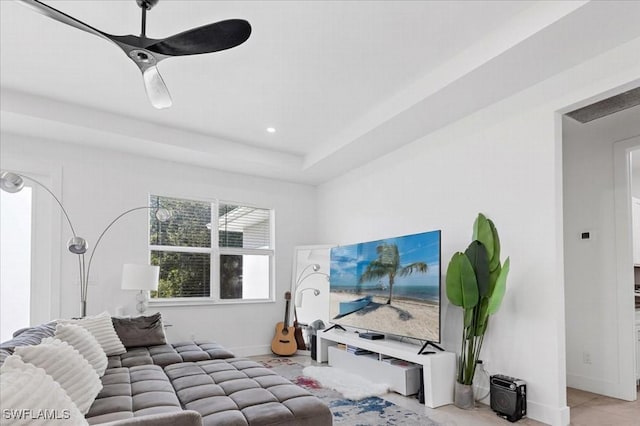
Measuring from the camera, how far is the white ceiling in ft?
8.59

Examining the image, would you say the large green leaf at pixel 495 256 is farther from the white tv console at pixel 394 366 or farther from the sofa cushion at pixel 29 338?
the sofa cushion at pixel 29 338

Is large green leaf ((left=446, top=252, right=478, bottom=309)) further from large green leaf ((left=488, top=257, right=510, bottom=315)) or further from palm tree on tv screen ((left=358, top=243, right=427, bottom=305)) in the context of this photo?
palm tree on tv screen ((left=358, top=243, right=427, bottom=305))

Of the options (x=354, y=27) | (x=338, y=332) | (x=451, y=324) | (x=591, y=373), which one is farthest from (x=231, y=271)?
(x=591, y=373)

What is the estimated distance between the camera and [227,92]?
3.80 meters

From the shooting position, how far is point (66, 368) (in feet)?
6.16

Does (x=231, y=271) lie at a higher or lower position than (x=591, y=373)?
higher

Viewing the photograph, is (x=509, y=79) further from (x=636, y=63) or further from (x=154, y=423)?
(x=154, y=423)

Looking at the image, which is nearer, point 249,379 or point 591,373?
point 249,379

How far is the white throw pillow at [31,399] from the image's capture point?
3.74 feet

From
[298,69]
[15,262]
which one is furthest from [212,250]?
[298,69]

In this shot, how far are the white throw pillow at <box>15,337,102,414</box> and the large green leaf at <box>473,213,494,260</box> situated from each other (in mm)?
2874

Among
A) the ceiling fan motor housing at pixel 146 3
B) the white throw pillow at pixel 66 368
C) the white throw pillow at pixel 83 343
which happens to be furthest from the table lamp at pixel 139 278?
the ceiling fan motor housing at pixel 146 3

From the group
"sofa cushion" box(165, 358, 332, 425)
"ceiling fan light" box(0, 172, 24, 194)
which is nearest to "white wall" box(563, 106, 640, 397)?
"sofa cushion" box(165, 358, 332, 425)

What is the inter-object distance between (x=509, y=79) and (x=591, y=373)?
9.49 ft
